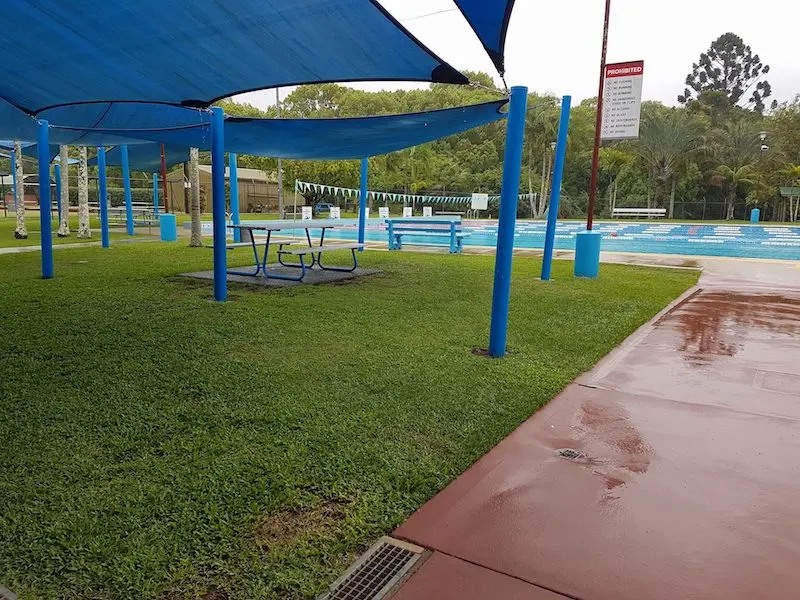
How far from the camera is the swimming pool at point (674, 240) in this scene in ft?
54.2

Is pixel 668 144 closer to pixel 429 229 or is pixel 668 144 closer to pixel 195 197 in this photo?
pixel 429 229

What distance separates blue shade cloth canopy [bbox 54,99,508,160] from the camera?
23.9 ft

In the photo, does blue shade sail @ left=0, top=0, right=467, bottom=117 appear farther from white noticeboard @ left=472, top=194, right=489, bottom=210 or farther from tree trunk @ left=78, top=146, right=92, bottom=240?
white noticeboard @ left=472, top=194, right=489, bottom=210

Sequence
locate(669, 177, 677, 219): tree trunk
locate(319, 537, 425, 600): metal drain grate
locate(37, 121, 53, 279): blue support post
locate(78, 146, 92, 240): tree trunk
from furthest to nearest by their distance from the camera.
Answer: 1. locate(669, 177, 677, 219): tree trunk
2. locate(78, 146, 92, 240): tree trunk
3. locate(37, 121, 53, 279): blue support post
4. locate(319, 537, 425, 600): metal drain grate

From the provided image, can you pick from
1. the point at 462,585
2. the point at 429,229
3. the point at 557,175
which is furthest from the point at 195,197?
the point at 462,585

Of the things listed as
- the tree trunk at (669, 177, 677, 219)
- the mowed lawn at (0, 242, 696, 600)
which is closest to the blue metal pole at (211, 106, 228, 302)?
the mowed lawn at (0, 242, 696, 600)

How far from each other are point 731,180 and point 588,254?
34525 millimetres

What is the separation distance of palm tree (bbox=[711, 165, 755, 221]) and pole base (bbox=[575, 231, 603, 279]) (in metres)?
33.0

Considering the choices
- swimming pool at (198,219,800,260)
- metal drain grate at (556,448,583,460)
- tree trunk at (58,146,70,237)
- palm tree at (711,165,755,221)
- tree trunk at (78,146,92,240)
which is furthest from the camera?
palm tree at (711,165,755,221)

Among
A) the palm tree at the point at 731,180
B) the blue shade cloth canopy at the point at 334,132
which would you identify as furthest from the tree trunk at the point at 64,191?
the palm tree at the point at 731,180

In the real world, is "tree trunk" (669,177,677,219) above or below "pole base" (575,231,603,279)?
above

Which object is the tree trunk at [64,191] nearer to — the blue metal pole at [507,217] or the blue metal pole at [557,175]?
the blue metal pole at [557,175]

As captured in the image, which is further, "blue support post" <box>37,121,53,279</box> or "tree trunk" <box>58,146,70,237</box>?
"tree trunk" <box>58,146,70,237</box>

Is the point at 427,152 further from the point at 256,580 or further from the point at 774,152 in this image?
the point at 256,580
